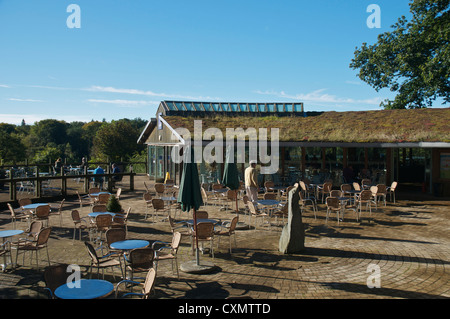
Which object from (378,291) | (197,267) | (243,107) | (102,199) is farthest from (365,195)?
(243,107)

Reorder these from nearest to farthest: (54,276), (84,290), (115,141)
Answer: (84,290), (54,276), (115,141)

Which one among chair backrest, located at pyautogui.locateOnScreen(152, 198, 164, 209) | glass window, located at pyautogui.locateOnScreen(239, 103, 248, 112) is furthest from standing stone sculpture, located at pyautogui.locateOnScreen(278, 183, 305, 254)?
glass window, located at pyautogui.locateOnScreen(239, 103, 248, 112)

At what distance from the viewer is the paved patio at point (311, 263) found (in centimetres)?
589

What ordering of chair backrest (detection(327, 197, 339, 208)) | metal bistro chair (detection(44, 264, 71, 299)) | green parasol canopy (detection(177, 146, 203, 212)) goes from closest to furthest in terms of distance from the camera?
metal bistro chair (detection(44, 264, 71, 299)), green parasol canopy (detection(177, 146, 203, 212)), chair backrest (detection(327, 197, 339, 208))

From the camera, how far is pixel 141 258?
18.6 ft

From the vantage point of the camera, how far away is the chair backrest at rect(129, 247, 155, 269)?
5.62 metres

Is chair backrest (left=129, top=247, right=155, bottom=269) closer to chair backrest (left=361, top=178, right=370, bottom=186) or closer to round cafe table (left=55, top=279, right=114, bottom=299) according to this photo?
round cafe table (left=55, top=279, right=114, bottom=299)

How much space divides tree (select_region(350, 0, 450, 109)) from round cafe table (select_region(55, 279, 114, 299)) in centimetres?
2571

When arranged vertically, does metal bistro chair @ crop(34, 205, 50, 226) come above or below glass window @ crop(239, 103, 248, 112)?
below

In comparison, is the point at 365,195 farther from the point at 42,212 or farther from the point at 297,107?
the point at 297,107

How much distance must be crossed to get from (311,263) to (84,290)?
15.7ft

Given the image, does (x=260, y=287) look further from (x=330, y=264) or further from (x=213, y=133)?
(x=213, y=133)

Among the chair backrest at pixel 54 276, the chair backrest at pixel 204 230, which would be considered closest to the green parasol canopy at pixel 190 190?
the chair backrest at pixel 204 230
